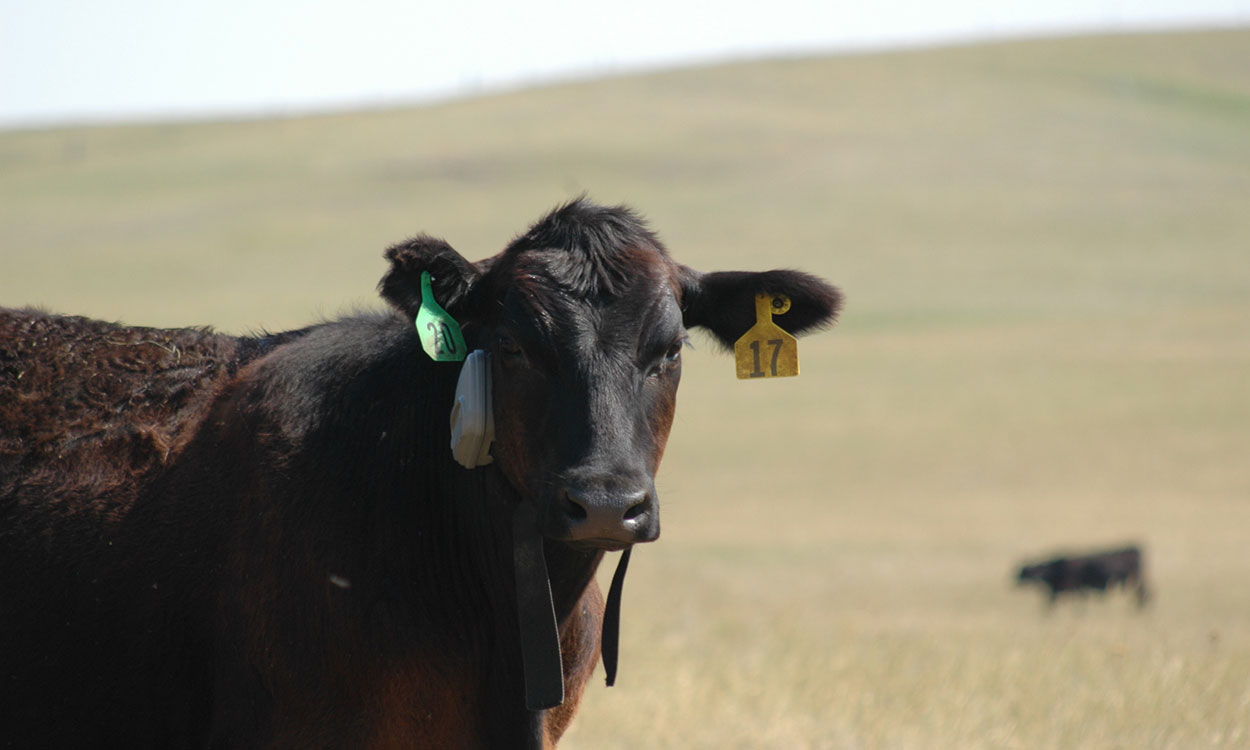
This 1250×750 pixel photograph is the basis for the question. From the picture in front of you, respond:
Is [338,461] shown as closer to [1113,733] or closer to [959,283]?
[1113,733]

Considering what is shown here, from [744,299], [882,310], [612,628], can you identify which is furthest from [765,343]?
[882,310]

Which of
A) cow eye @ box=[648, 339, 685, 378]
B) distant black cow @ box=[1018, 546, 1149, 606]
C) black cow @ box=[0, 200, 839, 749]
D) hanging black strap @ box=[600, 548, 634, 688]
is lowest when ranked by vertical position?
distant black cow @ box=[1018, 546, 1149, 606]

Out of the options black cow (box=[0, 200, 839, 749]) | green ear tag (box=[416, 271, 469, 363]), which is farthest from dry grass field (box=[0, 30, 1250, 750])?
green ear tag (box=[416, 271, 469, 363])

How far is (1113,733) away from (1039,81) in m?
84.5

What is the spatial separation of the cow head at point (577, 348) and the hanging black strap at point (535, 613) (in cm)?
14

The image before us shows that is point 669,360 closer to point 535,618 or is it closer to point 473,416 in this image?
point 473,416

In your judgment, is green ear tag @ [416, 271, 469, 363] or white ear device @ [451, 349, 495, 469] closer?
white ear device @ [451, 349, 495, 469]

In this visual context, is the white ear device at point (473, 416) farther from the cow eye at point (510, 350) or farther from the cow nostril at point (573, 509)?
the cow nostril at point (573, 509)

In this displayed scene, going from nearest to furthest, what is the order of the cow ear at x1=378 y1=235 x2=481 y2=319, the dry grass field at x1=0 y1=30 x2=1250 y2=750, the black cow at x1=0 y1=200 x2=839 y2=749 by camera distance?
the black cow at x1=0 y1=200 x2=839 y2=749 < the cow ear at x1=378 y1=235 x2=481 y2=319 < the dry grass field at x1=0 y1=30 x2=1250 y2=750

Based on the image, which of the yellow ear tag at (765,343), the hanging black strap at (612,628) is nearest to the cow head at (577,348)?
the yellow ear tag at (765,343)

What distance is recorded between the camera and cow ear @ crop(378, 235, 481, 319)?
4.39 metres

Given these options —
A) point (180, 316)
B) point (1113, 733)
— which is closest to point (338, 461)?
point (1113, 733)

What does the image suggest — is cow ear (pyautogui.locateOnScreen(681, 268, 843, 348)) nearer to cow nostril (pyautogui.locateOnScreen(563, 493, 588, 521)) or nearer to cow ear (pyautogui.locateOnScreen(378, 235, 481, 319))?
Answer: cow ear (pyautogui.locateOnScreen(378, 235, 481, 319))

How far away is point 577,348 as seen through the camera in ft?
13.5
